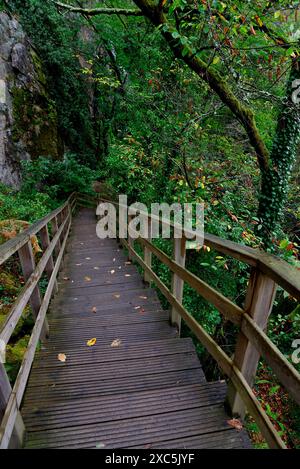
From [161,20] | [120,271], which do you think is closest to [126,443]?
[120,271]

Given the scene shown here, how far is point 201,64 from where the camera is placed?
163 inches

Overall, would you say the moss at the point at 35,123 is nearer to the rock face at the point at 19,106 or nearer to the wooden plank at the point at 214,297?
the rock face at the point at 19,106

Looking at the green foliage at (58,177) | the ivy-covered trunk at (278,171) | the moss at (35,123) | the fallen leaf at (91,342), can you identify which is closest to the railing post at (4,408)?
the fallen leaf at (91,342)

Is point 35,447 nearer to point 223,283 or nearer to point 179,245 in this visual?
point 179,245

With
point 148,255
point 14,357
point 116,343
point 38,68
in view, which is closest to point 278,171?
point 148,255

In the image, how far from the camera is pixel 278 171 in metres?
5.50

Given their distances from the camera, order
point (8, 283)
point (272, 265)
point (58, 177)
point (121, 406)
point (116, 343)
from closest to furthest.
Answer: point (272, 265) → point (121, 406) → point (116, 343) → point (8, 283) → point (58, 177)

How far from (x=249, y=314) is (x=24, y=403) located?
1.69 meters

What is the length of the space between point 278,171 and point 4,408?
5651 millimetres

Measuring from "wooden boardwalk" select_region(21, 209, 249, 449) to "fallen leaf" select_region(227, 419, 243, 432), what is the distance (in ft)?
0.07

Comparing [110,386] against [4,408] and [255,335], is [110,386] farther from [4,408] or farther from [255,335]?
[255,335]

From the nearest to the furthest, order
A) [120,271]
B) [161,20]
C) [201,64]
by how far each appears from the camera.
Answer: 1. [161,20]
2. [201,64]
3. [120,271]

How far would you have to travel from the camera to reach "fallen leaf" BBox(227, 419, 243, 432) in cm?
175

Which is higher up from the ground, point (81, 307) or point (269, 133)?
point (269, 133)
